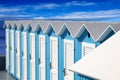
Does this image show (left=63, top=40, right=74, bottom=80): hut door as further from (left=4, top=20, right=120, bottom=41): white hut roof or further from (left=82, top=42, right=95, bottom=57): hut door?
(left=82, top=42, right=95, bottom=57): hut door

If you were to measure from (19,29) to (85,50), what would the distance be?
6.78m

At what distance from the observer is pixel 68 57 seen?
8.52 meters

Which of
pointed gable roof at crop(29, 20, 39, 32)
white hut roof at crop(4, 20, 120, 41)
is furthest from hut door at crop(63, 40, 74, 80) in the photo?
pointed gable roof at crop(29, 20, 39, 32)

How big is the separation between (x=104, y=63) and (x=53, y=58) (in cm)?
513

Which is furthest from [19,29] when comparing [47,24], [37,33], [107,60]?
[107,60]

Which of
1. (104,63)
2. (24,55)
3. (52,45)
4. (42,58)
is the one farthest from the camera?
(24,55)

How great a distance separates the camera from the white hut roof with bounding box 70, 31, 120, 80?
427cm

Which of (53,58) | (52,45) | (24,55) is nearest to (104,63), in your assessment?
(53,58)

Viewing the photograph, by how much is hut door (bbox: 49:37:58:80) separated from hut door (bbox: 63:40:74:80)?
0.71 meters

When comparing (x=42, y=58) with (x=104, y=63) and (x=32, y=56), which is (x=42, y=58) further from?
(x=104, y=63)

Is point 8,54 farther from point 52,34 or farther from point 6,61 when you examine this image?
point 52,34

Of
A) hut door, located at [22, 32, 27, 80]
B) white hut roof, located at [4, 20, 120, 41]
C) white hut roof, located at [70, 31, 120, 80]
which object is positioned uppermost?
white hut roof, located at [4, 20, 120, 41]

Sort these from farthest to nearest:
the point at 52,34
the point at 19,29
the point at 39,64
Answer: the point at 19,29
the point at 39,64
the point at 52,34

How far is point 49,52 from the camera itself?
999 centimetres
